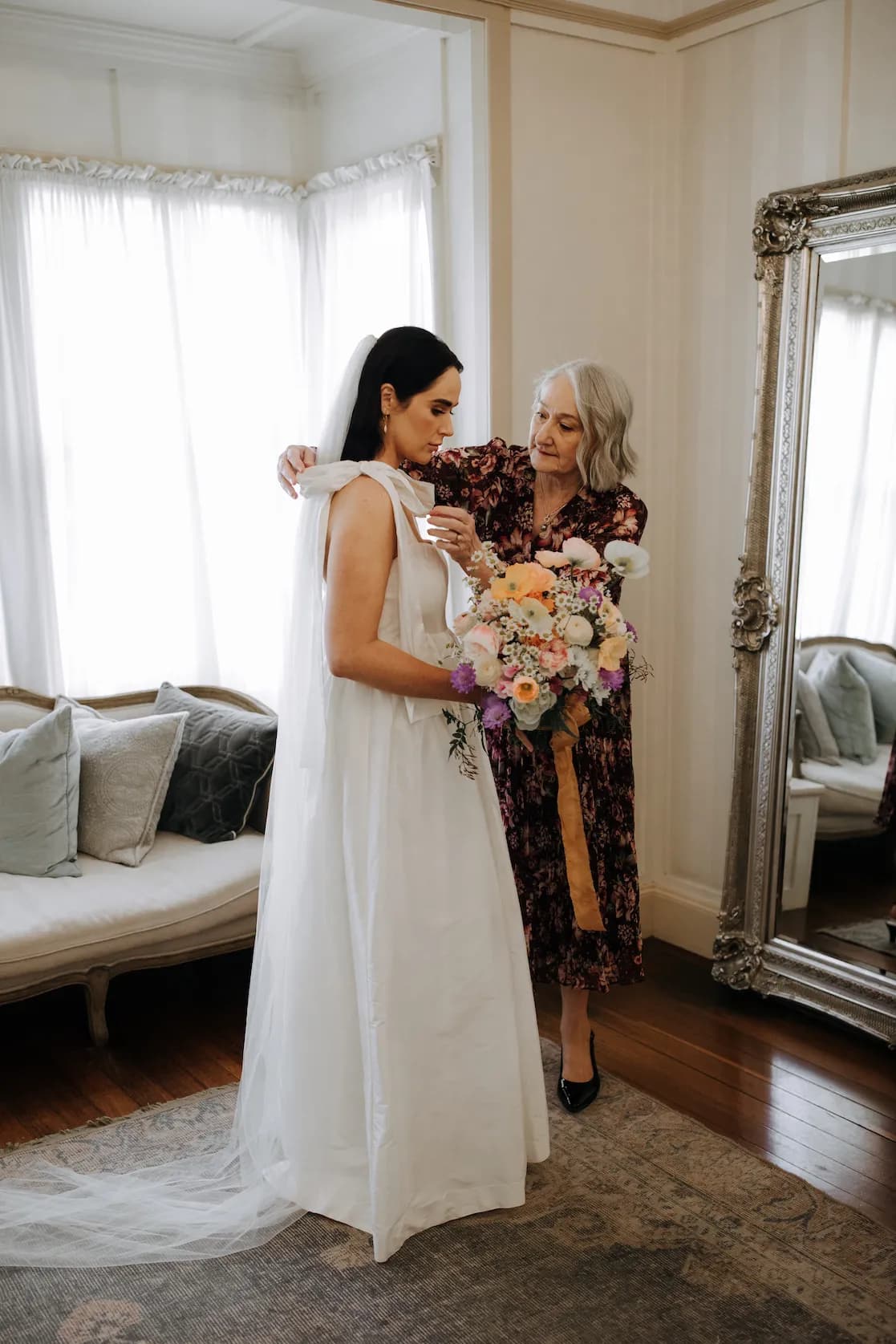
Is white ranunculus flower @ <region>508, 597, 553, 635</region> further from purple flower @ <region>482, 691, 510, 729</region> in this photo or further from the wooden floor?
the wooden floor

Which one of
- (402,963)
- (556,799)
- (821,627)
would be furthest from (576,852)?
(821,627)

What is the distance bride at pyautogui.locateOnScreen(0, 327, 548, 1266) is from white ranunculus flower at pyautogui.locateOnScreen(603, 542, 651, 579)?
1.17 ft

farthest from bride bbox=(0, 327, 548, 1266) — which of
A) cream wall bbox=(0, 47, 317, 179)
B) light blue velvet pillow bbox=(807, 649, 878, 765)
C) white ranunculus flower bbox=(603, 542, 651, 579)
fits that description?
cream wall bbox=(0, 47, 317, 179)

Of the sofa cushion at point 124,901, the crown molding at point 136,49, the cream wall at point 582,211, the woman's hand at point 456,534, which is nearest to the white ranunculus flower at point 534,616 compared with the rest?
the woman's hand at point 456,534

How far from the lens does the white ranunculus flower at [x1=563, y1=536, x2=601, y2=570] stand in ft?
8.25

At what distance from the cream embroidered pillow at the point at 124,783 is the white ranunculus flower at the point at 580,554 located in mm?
1867

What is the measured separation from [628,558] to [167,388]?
9.47 ft

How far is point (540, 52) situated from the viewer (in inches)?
146

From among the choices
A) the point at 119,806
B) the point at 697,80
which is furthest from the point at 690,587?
the point at 119,806

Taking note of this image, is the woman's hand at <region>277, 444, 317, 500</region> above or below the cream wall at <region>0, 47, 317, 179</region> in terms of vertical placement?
below

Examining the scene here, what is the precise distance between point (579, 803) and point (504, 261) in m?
1.73

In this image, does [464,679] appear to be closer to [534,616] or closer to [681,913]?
[534,616]

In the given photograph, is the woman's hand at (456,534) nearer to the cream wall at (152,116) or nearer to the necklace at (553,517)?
the necklace at (553,517)

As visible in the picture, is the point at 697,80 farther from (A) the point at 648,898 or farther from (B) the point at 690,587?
(A) the point at 648,898
